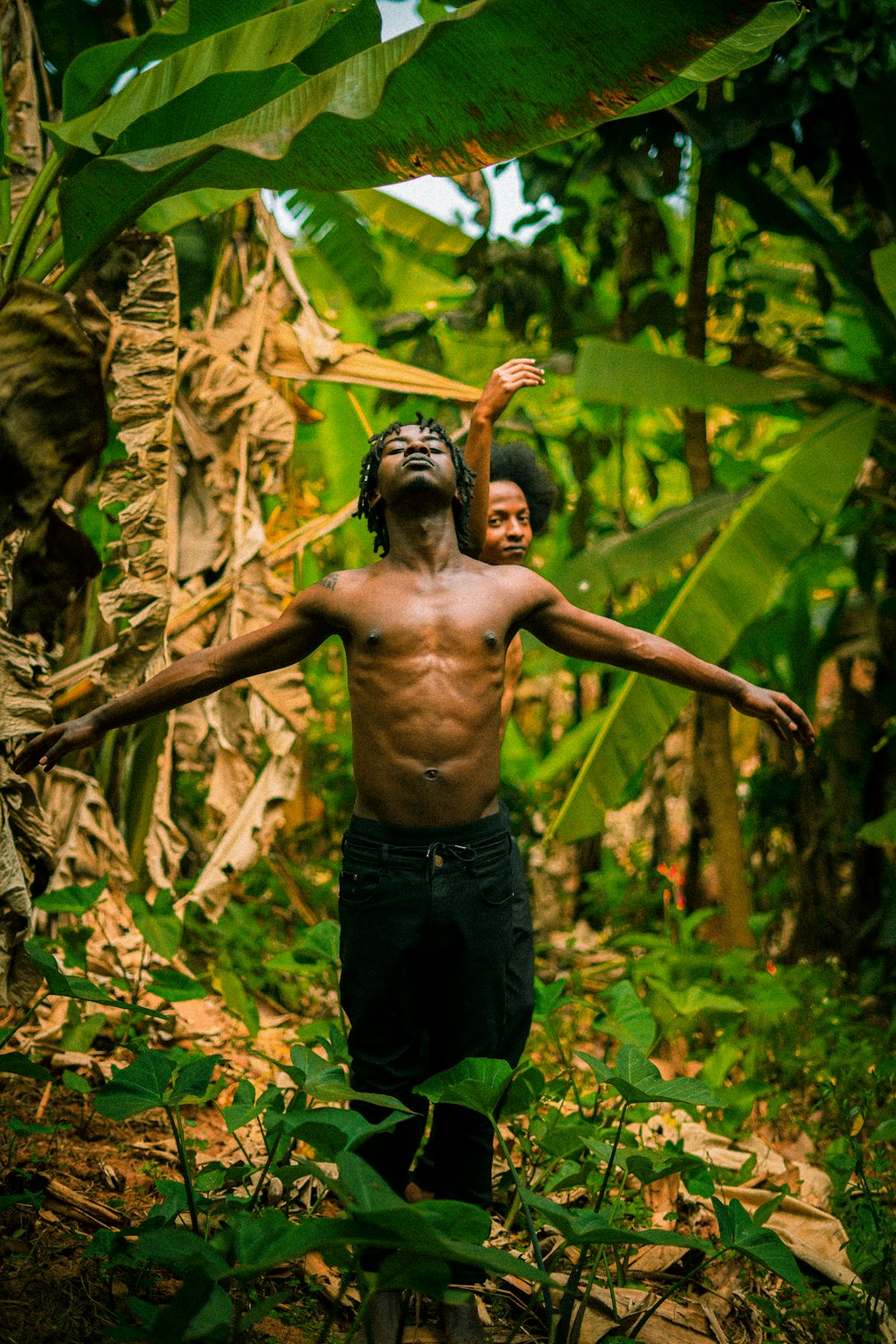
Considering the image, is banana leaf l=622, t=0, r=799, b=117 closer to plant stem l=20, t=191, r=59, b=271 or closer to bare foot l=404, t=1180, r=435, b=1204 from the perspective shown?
plant stem l=20, t=191, r=59, b=271

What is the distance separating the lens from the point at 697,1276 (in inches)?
103

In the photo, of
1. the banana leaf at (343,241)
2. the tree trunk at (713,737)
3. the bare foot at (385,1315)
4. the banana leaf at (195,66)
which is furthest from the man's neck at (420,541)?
the banana leaf at (343,241)

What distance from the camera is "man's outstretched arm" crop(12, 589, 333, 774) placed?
236 centimetres

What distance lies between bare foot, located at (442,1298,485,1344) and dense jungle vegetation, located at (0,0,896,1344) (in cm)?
8

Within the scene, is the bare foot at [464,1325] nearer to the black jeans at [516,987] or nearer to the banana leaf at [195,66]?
the black jeans at [516,987]

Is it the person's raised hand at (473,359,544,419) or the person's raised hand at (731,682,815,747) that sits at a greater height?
the person's raised hand at (473,359,544,419)

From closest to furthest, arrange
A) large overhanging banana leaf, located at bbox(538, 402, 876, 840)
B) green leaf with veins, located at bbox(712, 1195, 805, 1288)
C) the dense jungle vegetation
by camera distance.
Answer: green leaf with veins, located at bbox(712, 1195, 805, 1288), the dense jungle vegetation, large overhanging banana leaf, located at bbox(538, 402, 876, 840)

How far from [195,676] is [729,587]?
7.90 feet

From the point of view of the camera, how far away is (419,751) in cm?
222

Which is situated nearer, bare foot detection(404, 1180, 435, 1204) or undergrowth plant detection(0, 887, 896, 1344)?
undergrowth plant detection(0, 887, 896, 1344)

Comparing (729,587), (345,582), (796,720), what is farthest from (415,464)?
(729,587)

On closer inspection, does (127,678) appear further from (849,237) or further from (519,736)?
(849,237)

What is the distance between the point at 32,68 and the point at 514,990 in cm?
319

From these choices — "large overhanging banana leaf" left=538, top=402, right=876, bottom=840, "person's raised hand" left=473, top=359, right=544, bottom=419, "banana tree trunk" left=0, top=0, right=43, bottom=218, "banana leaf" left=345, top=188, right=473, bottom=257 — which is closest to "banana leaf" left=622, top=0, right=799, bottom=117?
"person's raised hand" left=473, top=359, right=544, bottom=419
